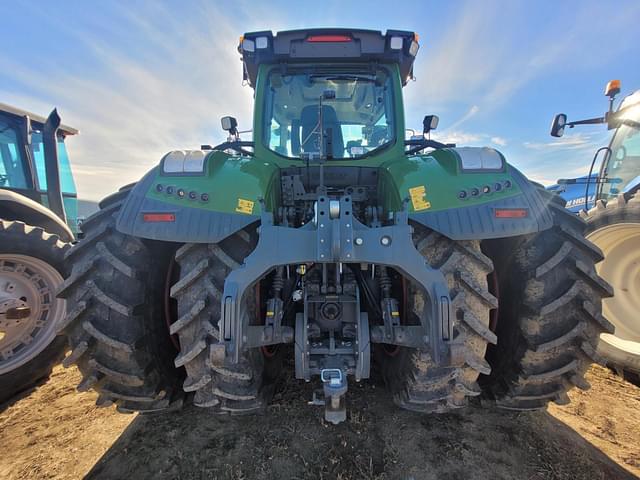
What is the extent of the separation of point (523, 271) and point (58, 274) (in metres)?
3.86

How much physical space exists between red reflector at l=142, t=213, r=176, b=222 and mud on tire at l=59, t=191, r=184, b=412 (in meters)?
0.31

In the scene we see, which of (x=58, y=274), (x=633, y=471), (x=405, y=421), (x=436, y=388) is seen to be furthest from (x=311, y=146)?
(x=633, y=471)

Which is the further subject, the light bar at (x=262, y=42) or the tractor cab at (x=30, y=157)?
the tractor cab at (x=30, y=157)

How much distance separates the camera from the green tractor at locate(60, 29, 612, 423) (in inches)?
55.5

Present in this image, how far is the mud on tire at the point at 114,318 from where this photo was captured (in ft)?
5.81

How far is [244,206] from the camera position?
1.72 metres

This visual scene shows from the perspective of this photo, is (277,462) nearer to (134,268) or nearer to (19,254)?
(134,268)

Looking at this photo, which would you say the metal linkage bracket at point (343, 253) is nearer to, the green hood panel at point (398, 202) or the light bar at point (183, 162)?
the green hood panel at point (398, 202)

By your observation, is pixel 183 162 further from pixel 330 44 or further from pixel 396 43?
pixel 396 43

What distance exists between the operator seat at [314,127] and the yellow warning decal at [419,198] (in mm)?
1036

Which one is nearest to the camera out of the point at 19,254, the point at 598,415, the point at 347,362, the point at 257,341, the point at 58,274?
the point at 257,341

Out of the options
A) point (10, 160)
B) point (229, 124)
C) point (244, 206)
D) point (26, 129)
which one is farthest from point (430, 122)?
point (10, 160)

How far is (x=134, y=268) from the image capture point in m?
1.85

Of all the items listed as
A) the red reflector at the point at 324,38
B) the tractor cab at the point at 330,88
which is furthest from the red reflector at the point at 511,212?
the red reflector at the point at 324,38
